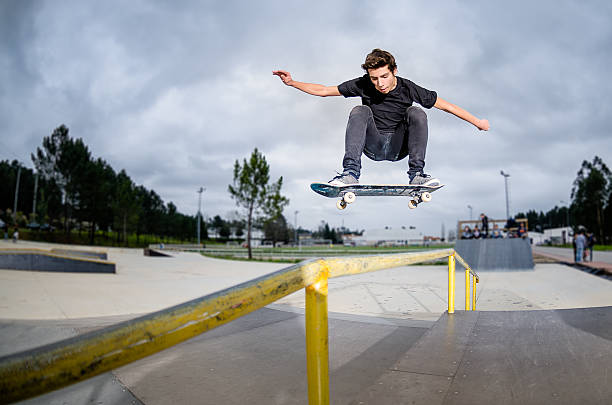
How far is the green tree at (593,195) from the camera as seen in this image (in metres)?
44.6

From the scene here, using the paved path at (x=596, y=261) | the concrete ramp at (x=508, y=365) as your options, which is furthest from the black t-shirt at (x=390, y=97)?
the paved path at (x=596, y=261)

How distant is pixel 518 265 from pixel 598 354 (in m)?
13.9

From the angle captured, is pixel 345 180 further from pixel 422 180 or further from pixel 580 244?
pixel 580 244

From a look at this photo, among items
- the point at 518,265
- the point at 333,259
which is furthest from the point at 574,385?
the point at 518,265

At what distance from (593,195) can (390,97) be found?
53952 mm

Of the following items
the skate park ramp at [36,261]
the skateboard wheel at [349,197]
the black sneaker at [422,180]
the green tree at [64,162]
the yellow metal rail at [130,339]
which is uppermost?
the green tree at [64,162]

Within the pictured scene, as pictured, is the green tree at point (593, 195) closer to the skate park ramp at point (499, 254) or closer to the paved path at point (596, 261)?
the paved path at point (596, 261)

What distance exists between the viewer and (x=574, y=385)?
6.25 feet

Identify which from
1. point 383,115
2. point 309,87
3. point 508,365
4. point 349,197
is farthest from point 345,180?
point 508,365

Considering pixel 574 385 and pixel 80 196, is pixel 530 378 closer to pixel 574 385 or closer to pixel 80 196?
pixel 574 385

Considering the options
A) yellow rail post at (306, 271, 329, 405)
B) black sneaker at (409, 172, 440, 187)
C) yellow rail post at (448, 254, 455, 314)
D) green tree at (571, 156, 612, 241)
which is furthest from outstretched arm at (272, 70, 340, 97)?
green tree at (571, 156, 612, 241)

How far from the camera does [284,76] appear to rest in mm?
3678

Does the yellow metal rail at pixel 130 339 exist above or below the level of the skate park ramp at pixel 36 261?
above

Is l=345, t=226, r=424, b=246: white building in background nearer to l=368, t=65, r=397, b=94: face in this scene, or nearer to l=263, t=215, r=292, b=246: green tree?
l=263, t=215, r=292, b=246: green tree
